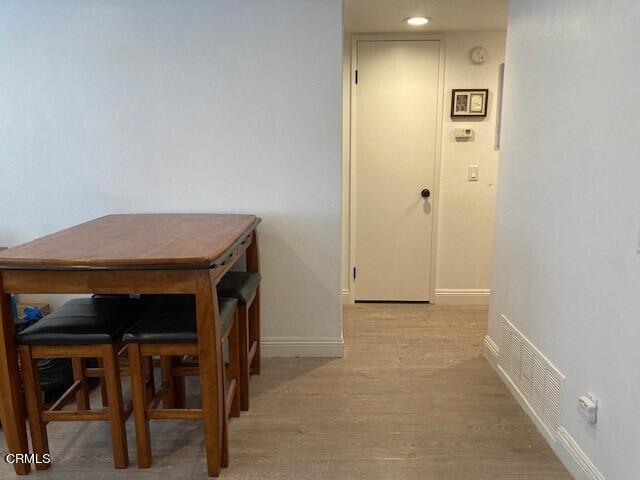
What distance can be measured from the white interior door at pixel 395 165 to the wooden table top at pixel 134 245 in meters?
1.62

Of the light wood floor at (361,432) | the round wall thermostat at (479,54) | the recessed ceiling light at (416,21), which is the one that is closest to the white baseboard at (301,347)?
the light wood floor at (361,432)

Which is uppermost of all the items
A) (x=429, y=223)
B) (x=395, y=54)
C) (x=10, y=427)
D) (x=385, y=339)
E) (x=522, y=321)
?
(x=395, y=54)

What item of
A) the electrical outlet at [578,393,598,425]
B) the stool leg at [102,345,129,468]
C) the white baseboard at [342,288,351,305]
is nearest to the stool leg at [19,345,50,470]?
the stool leg at [102,345,129,468]

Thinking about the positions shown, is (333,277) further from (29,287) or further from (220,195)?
(29,287)

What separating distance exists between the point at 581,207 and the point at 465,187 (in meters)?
2.09

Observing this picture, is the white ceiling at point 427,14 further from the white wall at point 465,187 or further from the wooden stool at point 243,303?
the wooden stool at point 243,303

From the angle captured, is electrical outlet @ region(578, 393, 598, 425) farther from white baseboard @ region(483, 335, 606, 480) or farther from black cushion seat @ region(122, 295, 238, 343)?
black cushion seat @ region(122, 295, 238, 343)

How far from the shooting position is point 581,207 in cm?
183

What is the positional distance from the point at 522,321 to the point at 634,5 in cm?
146

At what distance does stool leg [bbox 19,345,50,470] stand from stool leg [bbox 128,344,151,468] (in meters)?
0.35

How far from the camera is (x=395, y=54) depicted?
3.71 m

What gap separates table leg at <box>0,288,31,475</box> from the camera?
173 centimetres

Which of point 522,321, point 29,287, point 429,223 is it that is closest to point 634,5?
point 522,321

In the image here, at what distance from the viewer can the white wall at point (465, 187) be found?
371 cm
